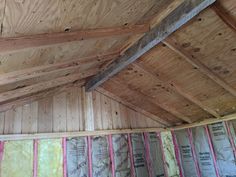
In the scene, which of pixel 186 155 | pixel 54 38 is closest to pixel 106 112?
pixel 186 155

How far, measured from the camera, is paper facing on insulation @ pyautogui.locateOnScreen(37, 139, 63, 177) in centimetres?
330

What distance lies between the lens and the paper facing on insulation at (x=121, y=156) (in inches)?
154

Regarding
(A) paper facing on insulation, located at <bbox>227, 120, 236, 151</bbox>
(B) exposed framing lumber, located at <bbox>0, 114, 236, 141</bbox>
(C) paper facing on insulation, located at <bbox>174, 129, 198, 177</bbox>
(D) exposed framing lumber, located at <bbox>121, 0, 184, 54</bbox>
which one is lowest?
(C) paper facing on insulation, located at <bbox>174, 129, 198, 177</bbox>

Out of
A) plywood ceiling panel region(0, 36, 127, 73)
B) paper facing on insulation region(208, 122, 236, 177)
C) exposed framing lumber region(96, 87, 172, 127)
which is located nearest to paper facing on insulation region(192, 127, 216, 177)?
paper facing on insulation region(208, 122, 236, 177)

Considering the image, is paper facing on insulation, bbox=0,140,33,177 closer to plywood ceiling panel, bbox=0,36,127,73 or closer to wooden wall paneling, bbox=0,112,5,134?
wooden wall paneling, bbox=0,112,5,134

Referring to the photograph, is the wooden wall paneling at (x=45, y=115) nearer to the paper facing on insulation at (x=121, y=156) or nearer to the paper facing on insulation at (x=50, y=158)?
the paper facing on insulation at (x=50, y=158)

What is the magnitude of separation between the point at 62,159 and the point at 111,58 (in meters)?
1.94

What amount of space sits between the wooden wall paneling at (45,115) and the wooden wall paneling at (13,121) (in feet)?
1.06

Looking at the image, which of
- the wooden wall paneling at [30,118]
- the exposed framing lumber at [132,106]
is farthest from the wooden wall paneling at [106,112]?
the wooden wall paneling at [30,118]

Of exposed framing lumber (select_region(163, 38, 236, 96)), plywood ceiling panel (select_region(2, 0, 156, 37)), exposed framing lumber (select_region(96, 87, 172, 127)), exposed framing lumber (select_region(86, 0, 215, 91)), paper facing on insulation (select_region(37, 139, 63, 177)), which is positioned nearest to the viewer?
plywood ceiling panel (select_region(2, 0, 156, 37))

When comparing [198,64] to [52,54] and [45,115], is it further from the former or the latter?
[45,115]

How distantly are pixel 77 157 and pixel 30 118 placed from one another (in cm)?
107

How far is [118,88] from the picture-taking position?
4.05 m

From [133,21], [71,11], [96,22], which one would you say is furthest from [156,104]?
[71,11]
